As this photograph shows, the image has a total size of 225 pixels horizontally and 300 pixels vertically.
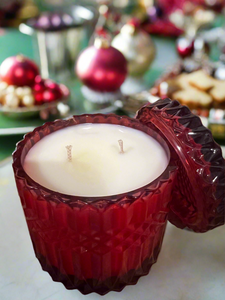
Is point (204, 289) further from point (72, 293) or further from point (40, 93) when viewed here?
point (40, 93)

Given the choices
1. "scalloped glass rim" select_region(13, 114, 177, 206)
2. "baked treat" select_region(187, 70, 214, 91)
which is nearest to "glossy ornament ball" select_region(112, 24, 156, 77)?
"baked treat" select_region(187, 70, 214, 91)

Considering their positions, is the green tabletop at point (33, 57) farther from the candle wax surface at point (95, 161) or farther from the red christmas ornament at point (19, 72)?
the candle wax surface at point (95, 161)

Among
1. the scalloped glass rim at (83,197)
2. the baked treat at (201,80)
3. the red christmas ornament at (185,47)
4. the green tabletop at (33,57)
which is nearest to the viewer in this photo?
the scalloped glass rim at (83,197)

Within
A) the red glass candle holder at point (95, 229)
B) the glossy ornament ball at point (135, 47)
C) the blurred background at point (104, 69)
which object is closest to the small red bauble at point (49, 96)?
the blurred background at point (104, 69)

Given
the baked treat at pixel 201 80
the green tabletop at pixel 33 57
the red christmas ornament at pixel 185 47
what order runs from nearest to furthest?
the green tabletop at pixel 33 57 → the baked treat at pixel 201 80 → the red christmas ornament at pixel 185 47

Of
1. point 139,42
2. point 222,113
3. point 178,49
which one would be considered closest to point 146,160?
point 222,113

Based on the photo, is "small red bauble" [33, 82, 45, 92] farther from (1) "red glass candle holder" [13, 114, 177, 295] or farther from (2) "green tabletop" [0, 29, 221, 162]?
(1) "red glass candle holder" [13, 114, 177, 295]
